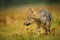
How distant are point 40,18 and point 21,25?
273 millimetres

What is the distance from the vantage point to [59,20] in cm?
176

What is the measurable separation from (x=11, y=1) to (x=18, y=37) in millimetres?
498

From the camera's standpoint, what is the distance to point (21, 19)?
1.77 metres

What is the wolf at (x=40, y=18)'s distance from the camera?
174cm

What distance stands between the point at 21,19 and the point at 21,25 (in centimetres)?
8

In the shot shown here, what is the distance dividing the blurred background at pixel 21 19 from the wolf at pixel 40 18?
0.13ft

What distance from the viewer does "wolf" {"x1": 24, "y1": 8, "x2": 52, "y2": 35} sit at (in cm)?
174

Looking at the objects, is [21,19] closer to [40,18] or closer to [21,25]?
[21,25]

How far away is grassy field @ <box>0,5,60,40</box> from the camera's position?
5.69ft

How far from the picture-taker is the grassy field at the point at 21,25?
174cm

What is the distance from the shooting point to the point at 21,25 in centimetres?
176

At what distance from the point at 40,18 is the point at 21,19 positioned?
0.84ft

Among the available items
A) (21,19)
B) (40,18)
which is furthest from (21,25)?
(40,18)

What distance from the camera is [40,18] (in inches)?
69.3
